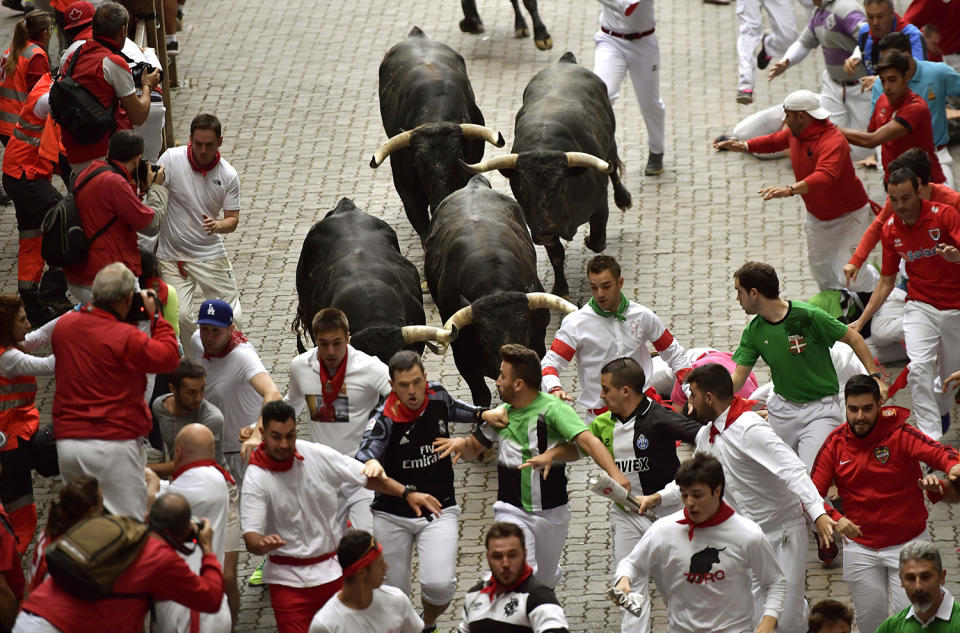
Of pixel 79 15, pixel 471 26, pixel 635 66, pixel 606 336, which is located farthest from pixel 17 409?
pixel 471 26

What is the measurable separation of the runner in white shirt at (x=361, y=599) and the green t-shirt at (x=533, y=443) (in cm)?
160

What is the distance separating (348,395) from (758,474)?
2700mm

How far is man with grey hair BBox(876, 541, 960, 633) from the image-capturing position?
7.57 m

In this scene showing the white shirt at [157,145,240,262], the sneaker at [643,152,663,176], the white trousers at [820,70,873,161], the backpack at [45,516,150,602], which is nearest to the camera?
the backpack at [45,516,150,602]

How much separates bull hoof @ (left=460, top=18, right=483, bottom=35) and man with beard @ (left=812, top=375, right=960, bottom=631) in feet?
42.5

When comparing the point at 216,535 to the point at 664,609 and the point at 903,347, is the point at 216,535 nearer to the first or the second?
the point at 664,609

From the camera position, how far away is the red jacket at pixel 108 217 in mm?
10266

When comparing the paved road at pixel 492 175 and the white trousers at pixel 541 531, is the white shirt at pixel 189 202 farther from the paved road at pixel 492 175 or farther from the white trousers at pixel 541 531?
the white trousers at pixel 541 531

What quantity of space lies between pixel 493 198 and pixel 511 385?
4970 mm

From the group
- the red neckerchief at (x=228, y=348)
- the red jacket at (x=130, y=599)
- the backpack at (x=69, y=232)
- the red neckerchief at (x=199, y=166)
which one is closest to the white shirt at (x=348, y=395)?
the red neckerchief at (x=228, y=348)

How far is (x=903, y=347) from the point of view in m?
12.9

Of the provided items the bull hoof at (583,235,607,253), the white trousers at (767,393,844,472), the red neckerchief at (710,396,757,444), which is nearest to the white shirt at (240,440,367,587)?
the red neckerchief at (710,396,757,444)

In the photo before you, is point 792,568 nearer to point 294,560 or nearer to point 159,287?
point 294,560

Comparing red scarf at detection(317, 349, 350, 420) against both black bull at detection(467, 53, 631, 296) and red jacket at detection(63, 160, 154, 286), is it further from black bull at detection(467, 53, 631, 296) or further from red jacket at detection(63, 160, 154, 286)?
black bull at detection(467, 53, 631, 296)
